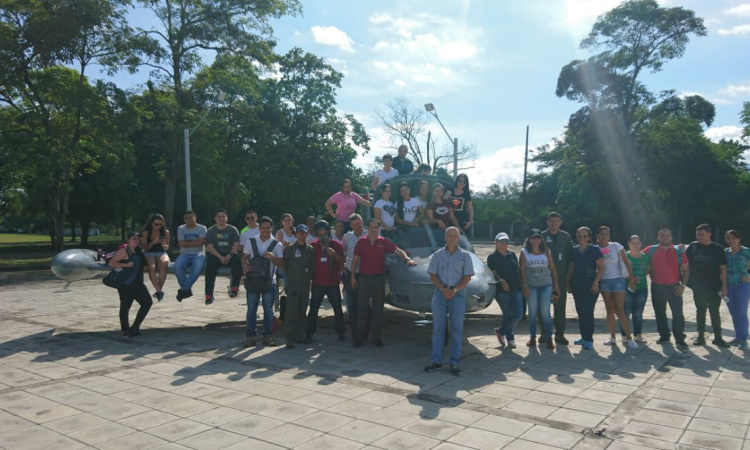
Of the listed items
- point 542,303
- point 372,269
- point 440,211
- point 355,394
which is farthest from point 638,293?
point 355,394

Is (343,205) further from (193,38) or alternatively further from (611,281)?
(193,38)

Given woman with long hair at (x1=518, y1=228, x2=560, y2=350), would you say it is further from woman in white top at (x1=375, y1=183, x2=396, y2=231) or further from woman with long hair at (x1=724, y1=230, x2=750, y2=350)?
woman with long hair at (x1=724, y1=230, x2=750, y2=350)

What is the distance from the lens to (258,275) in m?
8.75

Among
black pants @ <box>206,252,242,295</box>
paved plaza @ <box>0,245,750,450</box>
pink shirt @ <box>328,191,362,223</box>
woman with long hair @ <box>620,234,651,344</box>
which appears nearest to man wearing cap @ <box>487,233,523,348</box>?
paved plaza @ <box>0,245,750,450</box>

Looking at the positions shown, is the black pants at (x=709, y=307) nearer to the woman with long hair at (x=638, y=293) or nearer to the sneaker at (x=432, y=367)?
the woman with long hair at (x=638, y=293)

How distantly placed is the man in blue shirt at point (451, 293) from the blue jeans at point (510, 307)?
165 centimetres

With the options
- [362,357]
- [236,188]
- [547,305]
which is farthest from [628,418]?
[236,188]

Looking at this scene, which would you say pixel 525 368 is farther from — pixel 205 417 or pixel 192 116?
pixel 192 116

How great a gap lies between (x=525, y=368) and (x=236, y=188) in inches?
1395

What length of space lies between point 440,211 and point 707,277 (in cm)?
451

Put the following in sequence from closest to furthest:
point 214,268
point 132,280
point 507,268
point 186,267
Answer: point 507,268 → point 132,280 → point 214,268 → point 186,267

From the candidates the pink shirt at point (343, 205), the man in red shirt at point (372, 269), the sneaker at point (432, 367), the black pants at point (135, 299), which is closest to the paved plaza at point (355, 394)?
the sneaker at point (432, 367)

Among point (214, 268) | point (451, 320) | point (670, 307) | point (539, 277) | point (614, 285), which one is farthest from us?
point (214, 268)

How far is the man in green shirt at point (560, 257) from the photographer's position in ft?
29.4
